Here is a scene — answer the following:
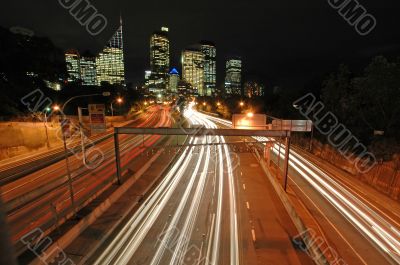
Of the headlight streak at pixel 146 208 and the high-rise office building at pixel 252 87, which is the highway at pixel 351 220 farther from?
the high-rise office building at pixel 252 87

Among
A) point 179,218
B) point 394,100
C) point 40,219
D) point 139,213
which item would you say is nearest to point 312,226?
point 179,218

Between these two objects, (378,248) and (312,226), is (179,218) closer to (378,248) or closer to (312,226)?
(312,226)

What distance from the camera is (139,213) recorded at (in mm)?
14883

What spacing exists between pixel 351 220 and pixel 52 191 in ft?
69.9

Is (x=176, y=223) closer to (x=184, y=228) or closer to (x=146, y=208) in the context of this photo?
(x=184, y=228)

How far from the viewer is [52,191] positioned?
58.1 feet

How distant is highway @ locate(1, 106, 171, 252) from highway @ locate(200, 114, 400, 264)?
13.0 meters

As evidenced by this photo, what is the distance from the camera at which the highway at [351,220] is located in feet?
37.2

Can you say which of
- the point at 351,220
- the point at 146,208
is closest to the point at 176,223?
the point at 146,208

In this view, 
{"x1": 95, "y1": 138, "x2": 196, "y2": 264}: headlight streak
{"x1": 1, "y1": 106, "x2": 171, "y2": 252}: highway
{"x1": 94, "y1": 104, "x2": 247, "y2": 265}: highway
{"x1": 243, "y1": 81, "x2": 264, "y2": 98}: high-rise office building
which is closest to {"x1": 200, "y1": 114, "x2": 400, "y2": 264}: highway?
{"x1": 94, "y1": 104, "x2": 247, "y2": 265}: highway

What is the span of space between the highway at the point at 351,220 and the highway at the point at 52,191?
12950mm

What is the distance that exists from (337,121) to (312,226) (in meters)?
31.1

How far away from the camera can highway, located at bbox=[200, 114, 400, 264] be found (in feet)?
37.2

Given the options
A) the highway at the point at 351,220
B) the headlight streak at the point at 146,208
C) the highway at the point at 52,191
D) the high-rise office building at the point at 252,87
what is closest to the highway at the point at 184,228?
the headlight streak at the point at 146,208
